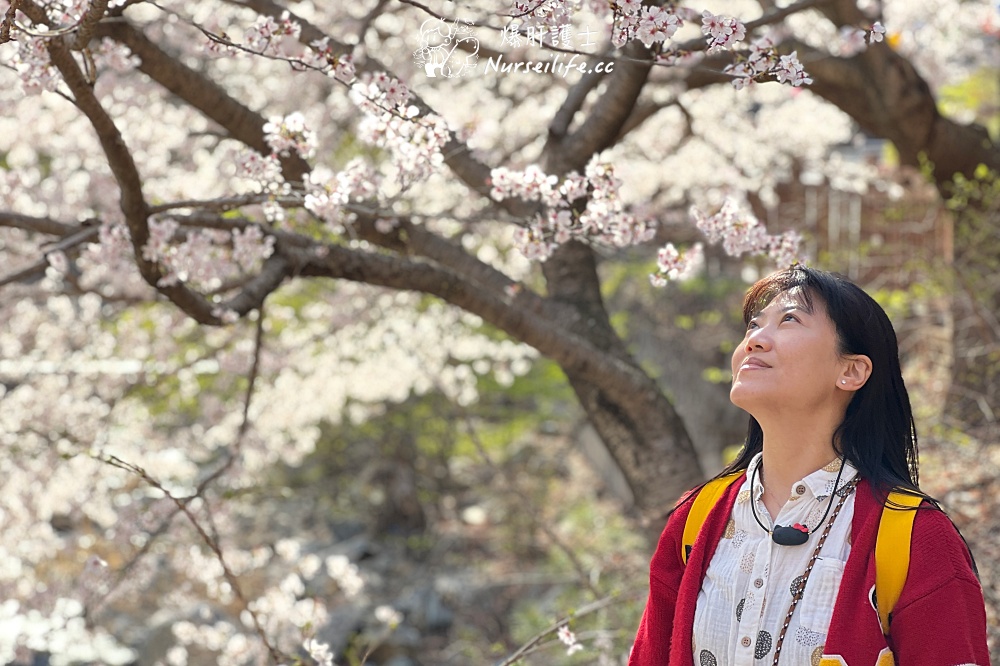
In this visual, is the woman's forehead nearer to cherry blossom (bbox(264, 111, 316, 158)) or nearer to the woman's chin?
the woman's chin

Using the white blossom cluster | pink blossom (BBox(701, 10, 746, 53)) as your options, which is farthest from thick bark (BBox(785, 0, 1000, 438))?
pink blossom (BBox(701, 10, 746, 53))

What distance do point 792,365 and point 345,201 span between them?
1.58 m

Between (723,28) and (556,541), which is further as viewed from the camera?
(556,541)

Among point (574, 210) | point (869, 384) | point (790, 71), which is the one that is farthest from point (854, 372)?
point (574, 210)

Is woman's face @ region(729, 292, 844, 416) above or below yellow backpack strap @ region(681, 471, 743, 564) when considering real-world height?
above

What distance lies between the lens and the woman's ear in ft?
5.75

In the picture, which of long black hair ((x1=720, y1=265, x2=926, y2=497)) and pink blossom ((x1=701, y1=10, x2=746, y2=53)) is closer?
long black hair ((x1=720, y1=265, x2=926, y2=497))

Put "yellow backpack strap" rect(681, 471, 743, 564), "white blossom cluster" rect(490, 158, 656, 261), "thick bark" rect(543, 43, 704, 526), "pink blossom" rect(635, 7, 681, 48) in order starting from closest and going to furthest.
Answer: "yellow backpack strap" rect(681, 471, 743, 564)
"pink blossom" rect(635, 7, 681, 48)
"white blossom cluster" rect(490, 158, 656, 261)
"thick bark" rect(543, 43, 704, 526)

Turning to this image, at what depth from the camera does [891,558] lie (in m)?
1.56

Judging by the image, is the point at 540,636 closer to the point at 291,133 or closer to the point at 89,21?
the point at 291,133

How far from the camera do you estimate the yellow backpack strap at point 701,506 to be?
1861mm

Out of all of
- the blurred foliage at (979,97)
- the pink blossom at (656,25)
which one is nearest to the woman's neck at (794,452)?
the pink blossom at (656,25)

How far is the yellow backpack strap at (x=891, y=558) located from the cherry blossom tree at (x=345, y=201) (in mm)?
1227

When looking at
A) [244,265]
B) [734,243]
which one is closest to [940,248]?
[734,243]
